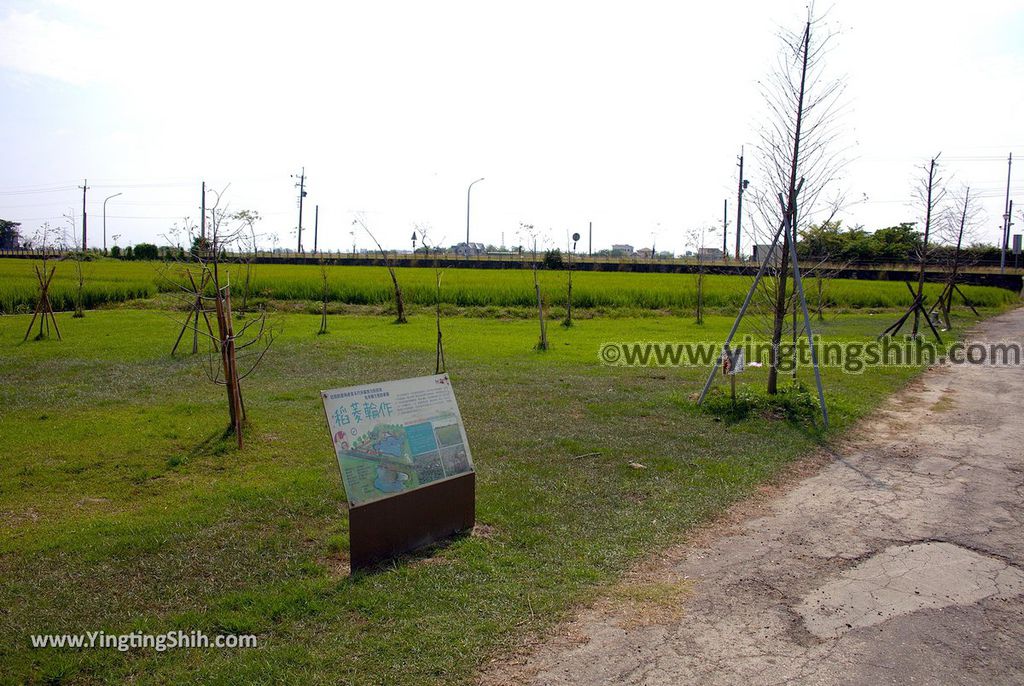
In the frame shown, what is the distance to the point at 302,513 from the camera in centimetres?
547

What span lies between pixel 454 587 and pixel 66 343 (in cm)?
1381

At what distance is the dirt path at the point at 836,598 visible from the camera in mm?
3408

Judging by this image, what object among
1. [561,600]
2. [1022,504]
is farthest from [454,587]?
[1022,504]

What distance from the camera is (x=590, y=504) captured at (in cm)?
576

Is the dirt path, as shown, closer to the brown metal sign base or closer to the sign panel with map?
the brown metal sign base

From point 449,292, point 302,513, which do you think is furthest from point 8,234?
point 302,513

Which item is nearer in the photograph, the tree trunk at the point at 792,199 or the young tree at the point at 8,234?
the tree trunk at the point at 792,199

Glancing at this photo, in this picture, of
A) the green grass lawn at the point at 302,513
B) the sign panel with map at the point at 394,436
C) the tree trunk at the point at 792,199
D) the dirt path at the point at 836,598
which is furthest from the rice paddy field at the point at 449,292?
the sign panel with map at the point at 394,436

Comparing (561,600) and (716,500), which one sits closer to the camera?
(561,600)

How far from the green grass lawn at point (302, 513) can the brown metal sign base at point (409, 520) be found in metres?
0.13

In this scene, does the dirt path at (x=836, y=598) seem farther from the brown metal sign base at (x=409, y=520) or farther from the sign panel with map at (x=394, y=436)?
the sign panel with map at (x=394, y=436)

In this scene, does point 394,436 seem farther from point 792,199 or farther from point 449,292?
point 449,292

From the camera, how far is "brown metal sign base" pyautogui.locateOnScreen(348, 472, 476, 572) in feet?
14.6

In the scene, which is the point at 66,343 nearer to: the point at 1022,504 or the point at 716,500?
the point at 716,500
